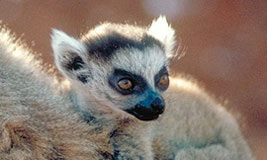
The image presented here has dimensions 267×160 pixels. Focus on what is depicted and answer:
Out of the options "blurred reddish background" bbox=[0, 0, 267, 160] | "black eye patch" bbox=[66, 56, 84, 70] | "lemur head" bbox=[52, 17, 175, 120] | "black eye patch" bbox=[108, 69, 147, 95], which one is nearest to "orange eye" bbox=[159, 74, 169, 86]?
"lemur head" bbox=[52, 17, 175, 120]

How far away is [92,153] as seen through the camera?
9.15 ft

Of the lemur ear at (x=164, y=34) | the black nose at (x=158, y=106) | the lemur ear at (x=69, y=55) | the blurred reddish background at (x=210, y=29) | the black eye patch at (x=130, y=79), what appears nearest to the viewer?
the black nose at (x=158, y=106)

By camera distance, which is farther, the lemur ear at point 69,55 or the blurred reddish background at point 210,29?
the blurred reddish background at point 210,29

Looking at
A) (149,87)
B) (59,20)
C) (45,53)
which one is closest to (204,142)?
(149,87)

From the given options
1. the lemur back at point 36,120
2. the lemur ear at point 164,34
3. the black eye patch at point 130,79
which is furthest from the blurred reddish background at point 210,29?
the lemur back at point 36,120

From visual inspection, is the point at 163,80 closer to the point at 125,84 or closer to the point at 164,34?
the point at 125,84

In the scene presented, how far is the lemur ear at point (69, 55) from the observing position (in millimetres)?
3717

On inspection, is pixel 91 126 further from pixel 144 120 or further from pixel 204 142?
pixel 204 142

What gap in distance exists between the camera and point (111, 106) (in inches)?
140

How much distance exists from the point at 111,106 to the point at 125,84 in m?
0.14

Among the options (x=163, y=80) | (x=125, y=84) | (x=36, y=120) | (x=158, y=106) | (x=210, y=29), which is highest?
(x=210, y=29)

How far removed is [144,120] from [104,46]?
53 cm

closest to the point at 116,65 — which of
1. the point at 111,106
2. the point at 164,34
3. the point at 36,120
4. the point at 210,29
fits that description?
the point at 111,106

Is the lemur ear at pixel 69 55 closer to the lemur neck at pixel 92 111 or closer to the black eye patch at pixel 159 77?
the lemur neck at pixel 92 111
